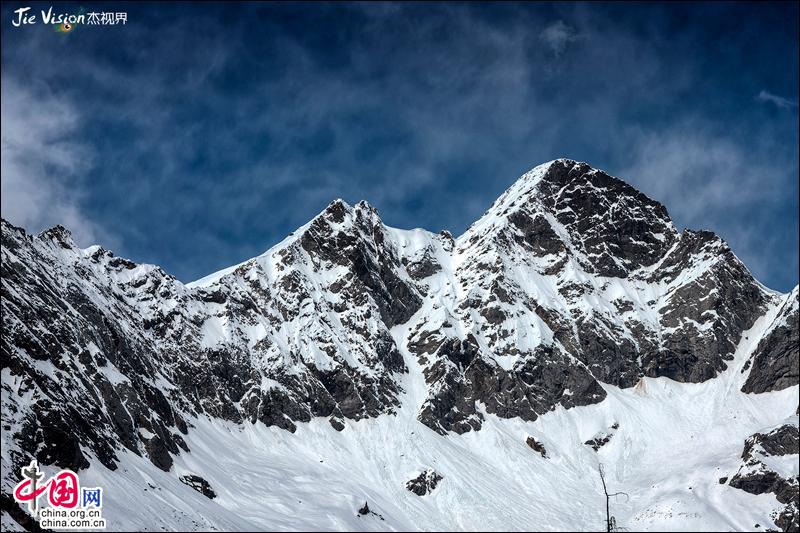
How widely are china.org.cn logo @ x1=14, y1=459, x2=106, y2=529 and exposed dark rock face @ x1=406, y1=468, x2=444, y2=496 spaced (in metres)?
57.2

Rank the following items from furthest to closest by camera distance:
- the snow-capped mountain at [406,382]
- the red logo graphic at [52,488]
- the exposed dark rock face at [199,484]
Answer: the exposed dark rock face at [199,484] < the snow-capped mountain at [406,382] < the red logo graphic at [52,488]

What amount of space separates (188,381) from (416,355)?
49322mm

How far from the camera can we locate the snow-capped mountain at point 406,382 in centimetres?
9962

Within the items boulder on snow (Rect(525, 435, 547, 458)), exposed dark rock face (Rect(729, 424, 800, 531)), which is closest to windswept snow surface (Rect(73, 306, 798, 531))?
boulder on snow (Rect(525, 435, 547, 458))

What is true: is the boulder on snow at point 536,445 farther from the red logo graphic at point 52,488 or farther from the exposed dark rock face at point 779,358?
the red logo graphic at point 52,488

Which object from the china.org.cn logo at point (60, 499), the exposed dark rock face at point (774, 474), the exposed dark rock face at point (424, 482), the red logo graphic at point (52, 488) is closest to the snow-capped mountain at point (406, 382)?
the exposed dark rock face at point (774, 474)

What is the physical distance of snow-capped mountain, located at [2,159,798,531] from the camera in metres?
99.6

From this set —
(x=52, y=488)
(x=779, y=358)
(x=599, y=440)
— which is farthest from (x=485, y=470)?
(x=52, y=488)

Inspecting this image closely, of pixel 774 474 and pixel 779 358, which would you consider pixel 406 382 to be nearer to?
pixel 774 474

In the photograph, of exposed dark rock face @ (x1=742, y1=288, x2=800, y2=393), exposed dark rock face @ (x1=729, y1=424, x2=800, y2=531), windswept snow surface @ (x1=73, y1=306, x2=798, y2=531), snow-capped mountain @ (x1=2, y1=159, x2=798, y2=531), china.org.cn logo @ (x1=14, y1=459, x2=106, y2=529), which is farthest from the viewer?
exposed dark rock face @ (x1=742, y1=288, x2=800, y2=393)

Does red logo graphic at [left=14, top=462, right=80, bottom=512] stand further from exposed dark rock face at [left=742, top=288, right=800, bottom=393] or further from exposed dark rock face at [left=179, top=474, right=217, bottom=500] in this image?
exposed dark rock face at [left=742, top=288, right=800, bottom=393]

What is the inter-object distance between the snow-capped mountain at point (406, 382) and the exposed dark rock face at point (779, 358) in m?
0.37

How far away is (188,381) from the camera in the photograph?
441ft

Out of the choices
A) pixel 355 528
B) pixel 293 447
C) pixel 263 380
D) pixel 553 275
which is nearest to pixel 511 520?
pixel 355 528
